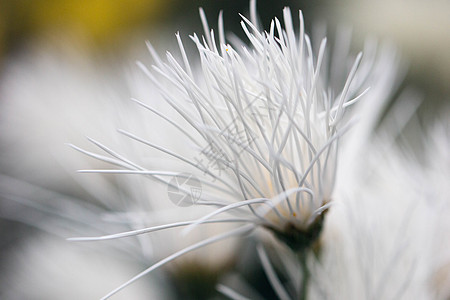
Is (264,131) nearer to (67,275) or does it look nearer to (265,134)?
(265,134)

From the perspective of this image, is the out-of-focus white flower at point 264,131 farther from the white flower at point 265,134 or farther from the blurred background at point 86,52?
the blurred background at point 86,52

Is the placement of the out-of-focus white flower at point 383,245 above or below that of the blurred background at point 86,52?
below

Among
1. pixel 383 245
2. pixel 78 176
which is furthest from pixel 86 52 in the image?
pixel 383 245

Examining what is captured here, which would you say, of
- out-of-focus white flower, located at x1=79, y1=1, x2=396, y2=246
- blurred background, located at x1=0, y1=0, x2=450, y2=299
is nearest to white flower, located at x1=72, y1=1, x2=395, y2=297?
out-of-focus white flower, located at x1=79, y1=1, x2=396, y2=246

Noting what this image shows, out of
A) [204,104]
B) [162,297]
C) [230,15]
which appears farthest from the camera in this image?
[230,15]

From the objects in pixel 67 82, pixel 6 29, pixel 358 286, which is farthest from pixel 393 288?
pixel 6 29

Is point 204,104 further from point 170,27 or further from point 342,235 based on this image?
point 170,27

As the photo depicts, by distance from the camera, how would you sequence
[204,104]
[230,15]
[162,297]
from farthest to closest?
1. [230,15]
2. [162,297]
3. [204,104]

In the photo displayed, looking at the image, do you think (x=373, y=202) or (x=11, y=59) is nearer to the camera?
(x=373, y=202)

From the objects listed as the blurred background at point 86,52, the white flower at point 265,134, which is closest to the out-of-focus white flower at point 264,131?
the white flower at point 265,134
